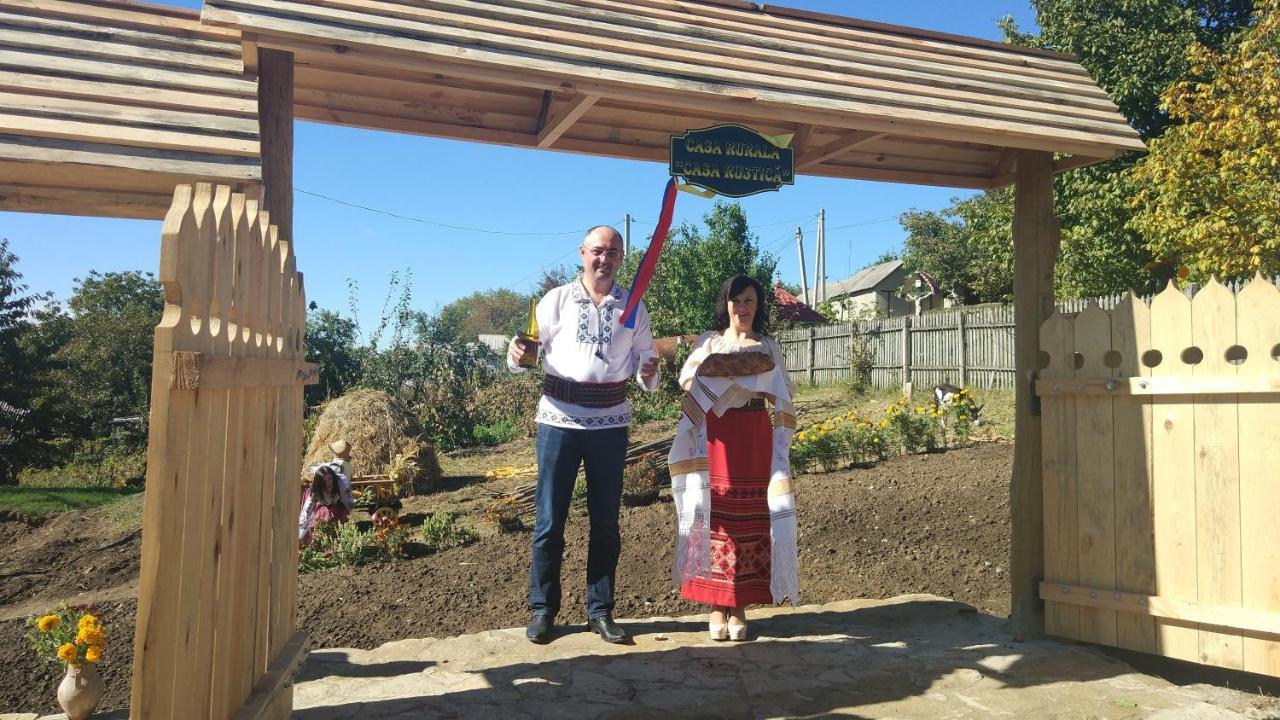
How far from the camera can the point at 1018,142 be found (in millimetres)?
4582

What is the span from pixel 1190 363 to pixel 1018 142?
54.9 inches

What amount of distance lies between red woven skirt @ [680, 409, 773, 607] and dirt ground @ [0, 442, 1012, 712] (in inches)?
38.6

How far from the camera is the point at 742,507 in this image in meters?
4.41

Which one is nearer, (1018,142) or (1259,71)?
(1018,142)

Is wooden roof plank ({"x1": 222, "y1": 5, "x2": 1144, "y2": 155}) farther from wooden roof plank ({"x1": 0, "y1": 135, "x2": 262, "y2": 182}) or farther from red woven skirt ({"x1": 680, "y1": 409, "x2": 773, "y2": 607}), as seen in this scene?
red woven skirt ({"x1": 680, "y1": 409, "x2": 773, "y2": 607})

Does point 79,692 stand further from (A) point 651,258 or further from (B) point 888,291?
(B) point 888,291

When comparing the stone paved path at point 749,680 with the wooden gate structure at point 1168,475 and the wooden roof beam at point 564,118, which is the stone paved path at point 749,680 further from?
the wooden roof beam at point 564,118

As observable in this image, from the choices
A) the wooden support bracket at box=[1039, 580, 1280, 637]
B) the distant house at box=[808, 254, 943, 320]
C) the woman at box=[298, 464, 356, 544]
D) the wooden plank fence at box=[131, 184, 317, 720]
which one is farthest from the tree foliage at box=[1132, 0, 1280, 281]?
the distant house at box=[808, 254, 943, 320]

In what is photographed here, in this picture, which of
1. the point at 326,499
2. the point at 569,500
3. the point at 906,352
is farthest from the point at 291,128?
the point at 906,352

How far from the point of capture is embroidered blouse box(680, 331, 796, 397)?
14.6 ft

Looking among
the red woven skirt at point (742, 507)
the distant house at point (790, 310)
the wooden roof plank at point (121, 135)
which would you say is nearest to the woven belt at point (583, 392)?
the red woven skirt at point (742, 507)

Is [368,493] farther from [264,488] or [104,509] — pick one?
[264,488]

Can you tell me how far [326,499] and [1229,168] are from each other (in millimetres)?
12715

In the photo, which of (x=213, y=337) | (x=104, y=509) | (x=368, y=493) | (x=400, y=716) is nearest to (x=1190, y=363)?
(x=400, y=716)
